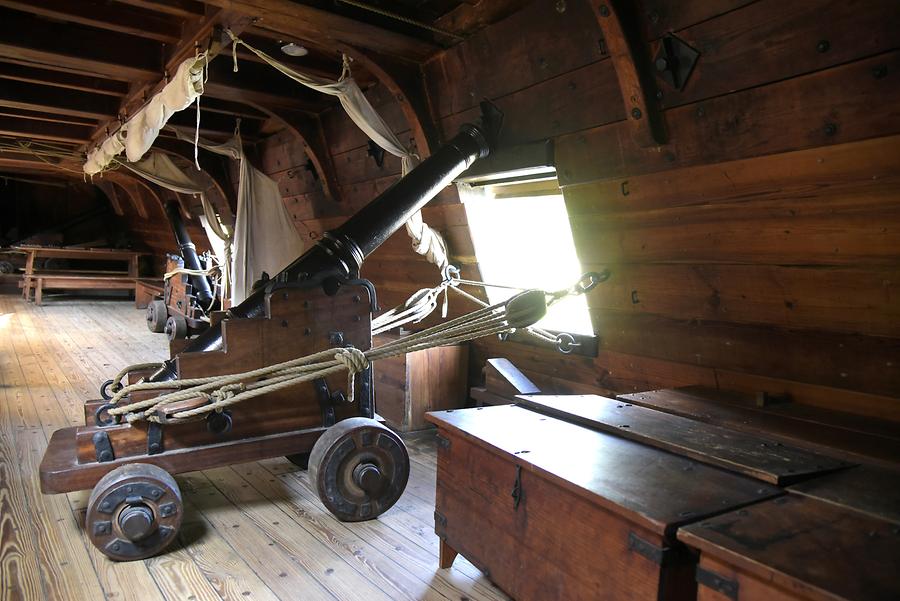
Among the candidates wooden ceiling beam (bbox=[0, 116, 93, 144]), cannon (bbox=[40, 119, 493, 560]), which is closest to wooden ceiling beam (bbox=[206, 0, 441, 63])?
cannon (bbox=[40, 119, 493, 560])

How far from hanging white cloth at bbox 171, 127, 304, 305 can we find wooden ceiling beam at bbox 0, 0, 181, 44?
4.48 ft

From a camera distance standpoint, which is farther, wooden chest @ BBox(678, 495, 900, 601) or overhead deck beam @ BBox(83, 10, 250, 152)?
overhead deck beam @ BBox(83, 10, 250, 152)

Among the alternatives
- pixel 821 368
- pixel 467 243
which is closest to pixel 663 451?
pixel 821 368

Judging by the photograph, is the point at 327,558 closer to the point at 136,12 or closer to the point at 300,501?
the point at 300,501

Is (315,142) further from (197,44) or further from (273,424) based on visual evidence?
(273,424)

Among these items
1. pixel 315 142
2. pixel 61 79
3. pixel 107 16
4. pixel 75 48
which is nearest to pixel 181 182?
pixel 61 79

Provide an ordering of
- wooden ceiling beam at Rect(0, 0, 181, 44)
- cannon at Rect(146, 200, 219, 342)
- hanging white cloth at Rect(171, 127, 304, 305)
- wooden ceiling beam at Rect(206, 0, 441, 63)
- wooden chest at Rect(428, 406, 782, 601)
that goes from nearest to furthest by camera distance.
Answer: wooden chest at Rect(428, 406, 782, 601)
wooden ceiling beam at Rect(206, 0, 441, 63)
wooden ceiling beam at Rect(0, 0, 181, 44)
hanging white cloth at Rect(171, 127, 304, 305)
cannon at Rect(146, 200, 219, 342)

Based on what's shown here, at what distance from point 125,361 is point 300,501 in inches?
122

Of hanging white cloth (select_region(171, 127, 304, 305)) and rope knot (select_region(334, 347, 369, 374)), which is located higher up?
hanging white cloth (select_region(171, 127, 304, 305))

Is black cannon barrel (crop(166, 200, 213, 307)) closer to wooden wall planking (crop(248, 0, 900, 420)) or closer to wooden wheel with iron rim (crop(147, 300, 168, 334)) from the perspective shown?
wooden wheel with iron rim (crop(147, 300, 168, 334))

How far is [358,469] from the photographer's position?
2.26m

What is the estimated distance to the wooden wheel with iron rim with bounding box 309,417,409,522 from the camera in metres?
2.21

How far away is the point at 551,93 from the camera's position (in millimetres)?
2354

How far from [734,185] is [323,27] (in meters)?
1.53
